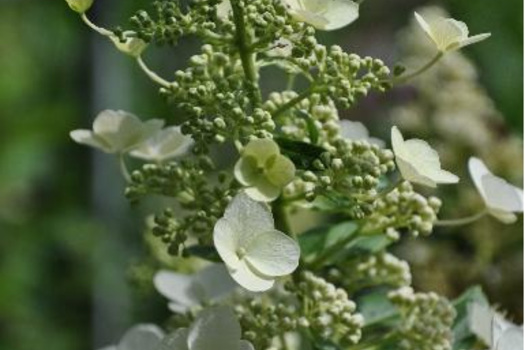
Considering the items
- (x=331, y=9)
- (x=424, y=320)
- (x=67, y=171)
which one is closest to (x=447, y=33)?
(x=331, y=9)

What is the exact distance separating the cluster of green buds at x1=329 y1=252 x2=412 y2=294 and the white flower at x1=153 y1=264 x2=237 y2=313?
0.08m

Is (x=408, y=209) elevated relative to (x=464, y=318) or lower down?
elevated

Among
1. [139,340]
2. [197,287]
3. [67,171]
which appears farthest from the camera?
[67,171]

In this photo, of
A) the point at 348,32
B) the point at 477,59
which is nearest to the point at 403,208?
the point at 477,59

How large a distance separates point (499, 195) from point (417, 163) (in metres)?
0.11

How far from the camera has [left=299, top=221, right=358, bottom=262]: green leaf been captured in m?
0.74

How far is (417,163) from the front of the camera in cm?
65

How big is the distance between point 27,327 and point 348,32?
0.85 m

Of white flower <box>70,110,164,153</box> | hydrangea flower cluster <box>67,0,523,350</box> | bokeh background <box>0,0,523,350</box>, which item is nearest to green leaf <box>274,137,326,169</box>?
hydrangea flower cluster <box>67,0,523,350</box>

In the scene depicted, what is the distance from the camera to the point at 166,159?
2.50ft

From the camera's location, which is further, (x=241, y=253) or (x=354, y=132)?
(x=354, y=132)

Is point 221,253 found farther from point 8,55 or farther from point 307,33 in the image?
point 8,55

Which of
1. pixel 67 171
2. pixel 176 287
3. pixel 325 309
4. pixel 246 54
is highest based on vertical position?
pixel 246 54

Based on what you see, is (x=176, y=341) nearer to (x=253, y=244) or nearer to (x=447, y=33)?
(x=253, y=244)
